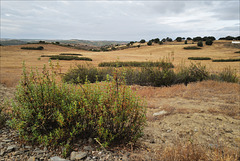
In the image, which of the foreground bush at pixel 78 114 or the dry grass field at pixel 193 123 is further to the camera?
the foreground bush at pixel 78 114

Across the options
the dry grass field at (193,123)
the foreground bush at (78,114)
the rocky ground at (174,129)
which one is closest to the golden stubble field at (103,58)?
the dry grass field at (193,123)

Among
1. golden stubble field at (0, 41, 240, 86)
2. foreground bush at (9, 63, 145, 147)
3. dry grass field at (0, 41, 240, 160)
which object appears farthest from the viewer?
golden stubble field at (0, 41, 240, 86)

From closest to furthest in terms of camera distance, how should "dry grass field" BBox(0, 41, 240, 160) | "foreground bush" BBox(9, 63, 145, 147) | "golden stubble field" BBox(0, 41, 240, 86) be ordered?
"dry grass field" BBox(0, 41, 240, 160) < "foreground bush" BBox(9, 63, 145, 147) < "golden stubble field" BBox(0, 41, 240, 86)

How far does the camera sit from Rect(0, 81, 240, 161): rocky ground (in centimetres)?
255

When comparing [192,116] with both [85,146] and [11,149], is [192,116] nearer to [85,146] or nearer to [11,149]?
[85,146]

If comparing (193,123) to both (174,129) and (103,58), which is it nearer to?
(174,129)

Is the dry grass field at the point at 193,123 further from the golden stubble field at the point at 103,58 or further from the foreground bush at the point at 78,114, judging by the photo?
the golden stubble field at the point at 103,58

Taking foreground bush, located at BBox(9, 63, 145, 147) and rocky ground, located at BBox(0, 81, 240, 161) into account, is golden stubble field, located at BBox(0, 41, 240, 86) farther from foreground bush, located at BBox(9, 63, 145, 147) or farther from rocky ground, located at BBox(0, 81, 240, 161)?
foreground bush, located at BBox(9, 63, 145, 147)

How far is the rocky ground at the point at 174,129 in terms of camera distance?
255cm

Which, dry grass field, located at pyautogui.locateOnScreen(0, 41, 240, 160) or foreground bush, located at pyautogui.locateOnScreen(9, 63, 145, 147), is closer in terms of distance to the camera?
dry grass field, located at pyautogui.locateOnScreen(0, 41, 240, 160)

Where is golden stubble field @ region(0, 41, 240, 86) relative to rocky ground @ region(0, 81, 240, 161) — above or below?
above

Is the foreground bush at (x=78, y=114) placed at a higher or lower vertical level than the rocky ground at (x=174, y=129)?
higher

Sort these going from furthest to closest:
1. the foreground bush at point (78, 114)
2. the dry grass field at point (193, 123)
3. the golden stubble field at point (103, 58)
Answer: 1. the golden stubble field at point (103, 58)
2. the foreground bush at point (78, 114)
3. the dry grass field at point (193, 123)

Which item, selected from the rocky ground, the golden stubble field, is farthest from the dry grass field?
the golden stubble field
